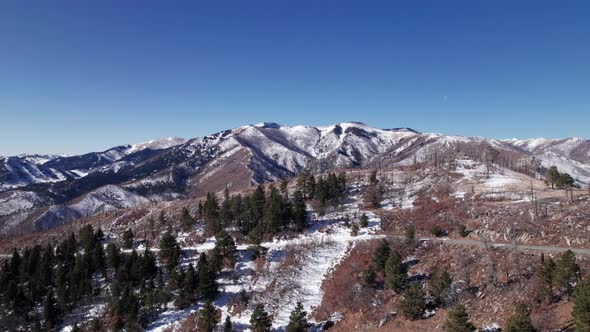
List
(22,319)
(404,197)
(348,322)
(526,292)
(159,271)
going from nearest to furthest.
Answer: (526,292), (348,322), (22,319), (159,271), (404,197)

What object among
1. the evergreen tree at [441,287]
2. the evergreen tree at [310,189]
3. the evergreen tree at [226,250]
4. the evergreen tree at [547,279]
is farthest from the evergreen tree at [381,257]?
the evergreen tree at [310,189]

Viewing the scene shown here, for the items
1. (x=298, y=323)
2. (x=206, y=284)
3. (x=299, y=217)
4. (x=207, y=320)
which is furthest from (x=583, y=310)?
(x=299, y=217)

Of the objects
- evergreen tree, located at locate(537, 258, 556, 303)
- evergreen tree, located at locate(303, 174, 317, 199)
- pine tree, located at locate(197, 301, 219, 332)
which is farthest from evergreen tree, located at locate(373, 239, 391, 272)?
evergreen tree, located at locate(303, 174, 317, 199)

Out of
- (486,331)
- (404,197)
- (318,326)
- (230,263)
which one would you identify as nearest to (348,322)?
(318,326)

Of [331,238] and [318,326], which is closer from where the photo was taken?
[318,326]

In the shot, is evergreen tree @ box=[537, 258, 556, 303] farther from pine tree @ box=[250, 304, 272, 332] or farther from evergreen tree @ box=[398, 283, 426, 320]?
pine tree @ box=[250, 304, 272, 332]

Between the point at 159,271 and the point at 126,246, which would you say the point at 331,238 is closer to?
the point at 159,271
